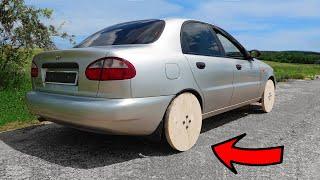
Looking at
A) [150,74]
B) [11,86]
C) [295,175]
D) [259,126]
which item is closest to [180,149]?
[150,74]

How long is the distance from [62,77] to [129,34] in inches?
38.6

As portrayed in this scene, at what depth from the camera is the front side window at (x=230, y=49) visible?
577cm

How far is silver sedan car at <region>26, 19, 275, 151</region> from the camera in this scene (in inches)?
158

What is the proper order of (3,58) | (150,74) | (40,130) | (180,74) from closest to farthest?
(150,74) < (180,74) < (40,130) < (3,58)

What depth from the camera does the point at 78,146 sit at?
4898 millimetres

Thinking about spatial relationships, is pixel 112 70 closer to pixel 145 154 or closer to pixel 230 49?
pixel 145 154

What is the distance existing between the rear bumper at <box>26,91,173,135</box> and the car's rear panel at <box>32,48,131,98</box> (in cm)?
8

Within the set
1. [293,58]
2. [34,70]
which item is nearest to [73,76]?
[34,70]

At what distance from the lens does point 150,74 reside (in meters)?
4.16

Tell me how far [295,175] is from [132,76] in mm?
1817

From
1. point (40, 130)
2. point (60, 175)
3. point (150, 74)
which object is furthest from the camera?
point (40, 130)

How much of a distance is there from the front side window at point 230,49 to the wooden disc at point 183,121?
1.27 meters

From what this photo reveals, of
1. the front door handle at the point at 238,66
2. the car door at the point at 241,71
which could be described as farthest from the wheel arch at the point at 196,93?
the front door handle at the point at 238,66

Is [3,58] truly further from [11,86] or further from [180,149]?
[180,149]
